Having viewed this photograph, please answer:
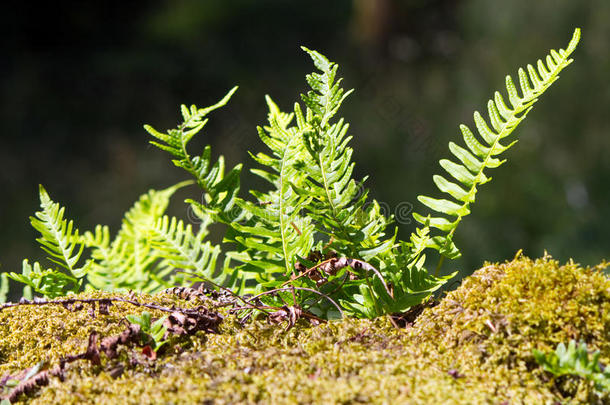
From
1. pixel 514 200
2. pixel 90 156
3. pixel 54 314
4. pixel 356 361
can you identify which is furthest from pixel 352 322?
pixel 90 156

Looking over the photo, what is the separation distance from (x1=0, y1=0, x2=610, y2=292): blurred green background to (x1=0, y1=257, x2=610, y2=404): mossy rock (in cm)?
387

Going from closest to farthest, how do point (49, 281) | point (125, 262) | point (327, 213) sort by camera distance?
point (327, 213)
point (49, 281)
point (125, 262)

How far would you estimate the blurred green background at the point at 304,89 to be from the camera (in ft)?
21.1

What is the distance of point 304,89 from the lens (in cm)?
1023

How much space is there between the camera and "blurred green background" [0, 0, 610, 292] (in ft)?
21.1

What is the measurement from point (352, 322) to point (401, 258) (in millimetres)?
235

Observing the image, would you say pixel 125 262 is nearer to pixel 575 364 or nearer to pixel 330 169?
pixel 330 169

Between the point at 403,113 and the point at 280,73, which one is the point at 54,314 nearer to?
the point at 403,113

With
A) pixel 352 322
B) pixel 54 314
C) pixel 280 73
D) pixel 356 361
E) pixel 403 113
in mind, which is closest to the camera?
pixel 356 361

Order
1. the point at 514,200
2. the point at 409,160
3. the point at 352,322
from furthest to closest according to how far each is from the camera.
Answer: the point at 409,160
the point at 514,200
the point at 352,322

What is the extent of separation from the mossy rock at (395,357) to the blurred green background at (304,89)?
3.87m

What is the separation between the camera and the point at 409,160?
24.4 ft

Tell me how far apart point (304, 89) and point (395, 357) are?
370 inches

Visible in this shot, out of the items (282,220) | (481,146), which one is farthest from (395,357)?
(481,146)
